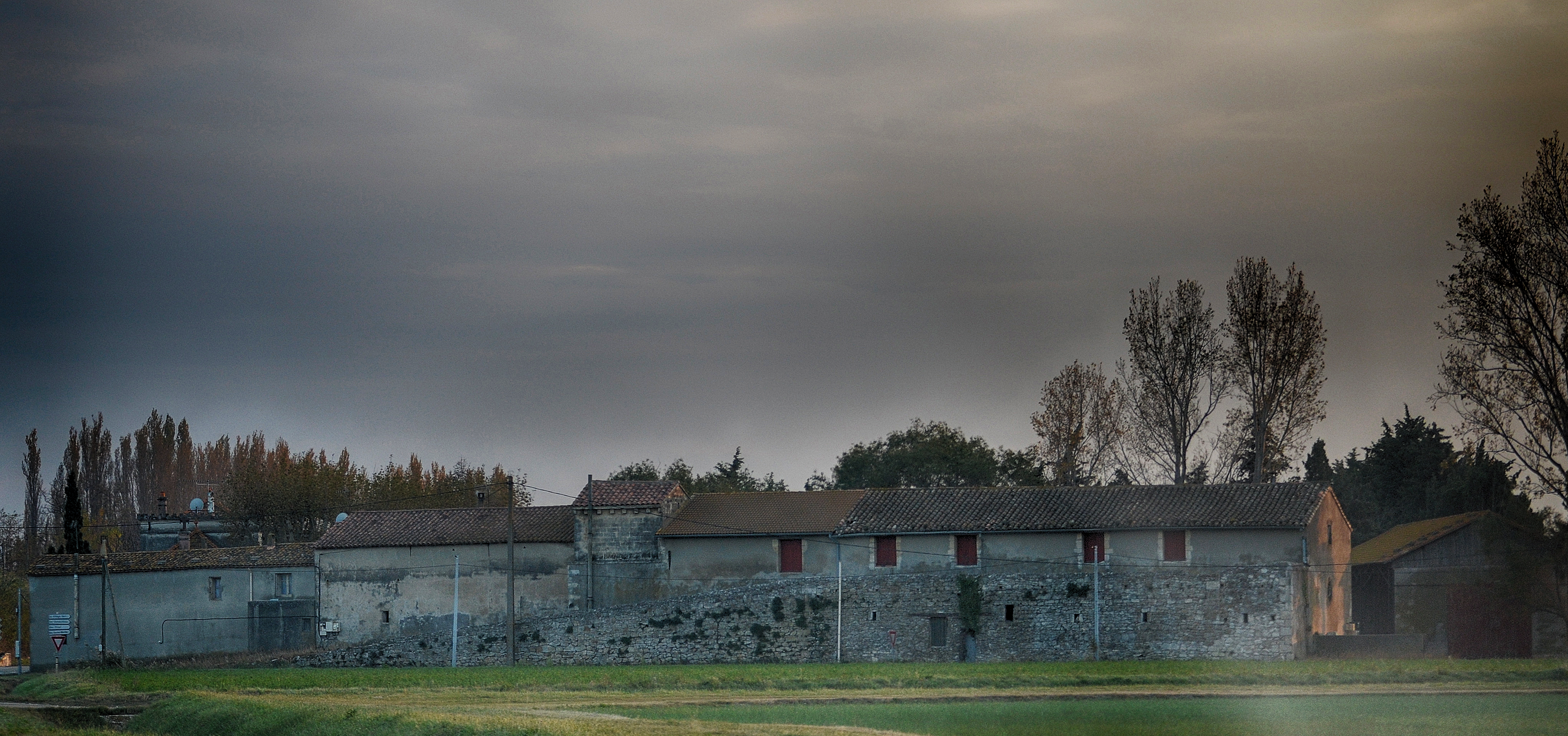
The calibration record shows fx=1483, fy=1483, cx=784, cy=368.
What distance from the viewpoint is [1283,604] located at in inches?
1788

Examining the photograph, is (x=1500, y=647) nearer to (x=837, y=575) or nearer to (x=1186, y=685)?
(x=1186, y=685)

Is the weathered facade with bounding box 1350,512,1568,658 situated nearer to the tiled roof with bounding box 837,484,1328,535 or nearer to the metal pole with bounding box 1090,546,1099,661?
the tiled roof with bounding box 837,484,1328,535

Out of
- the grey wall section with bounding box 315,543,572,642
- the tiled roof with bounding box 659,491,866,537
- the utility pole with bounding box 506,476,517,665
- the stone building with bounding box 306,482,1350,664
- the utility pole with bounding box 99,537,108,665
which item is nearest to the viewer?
the stone building with bounding box 306,482,1350,664

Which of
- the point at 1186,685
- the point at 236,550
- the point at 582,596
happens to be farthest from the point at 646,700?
the point at 236,550

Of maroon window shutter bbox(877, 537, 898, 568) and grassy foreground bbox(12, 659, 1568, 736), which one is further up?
maroon window shutter bbox(877, 537, 898, 568)

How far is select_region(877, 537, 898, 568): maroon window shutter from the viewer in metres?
51.6

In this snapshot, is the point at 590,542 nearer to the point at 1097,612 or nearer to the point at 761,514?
the point at 761,514

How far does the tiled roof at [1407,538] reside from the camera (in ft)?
155

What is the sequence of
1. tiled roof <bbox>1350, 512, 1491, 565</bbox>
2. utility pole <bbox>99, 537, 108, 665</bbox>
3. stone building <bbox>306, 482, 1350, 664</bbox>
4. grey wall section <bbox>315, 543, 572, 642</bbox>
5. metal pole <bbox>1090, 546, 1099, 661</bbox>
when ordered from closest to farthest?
stone building <bbox>306, 482, 1350, 664</bbox>
metal pole <bbox>1090, 546, 1099, 661</bbox>
tiled roof <bbox>1350, 512, 1491, 565</bbox>
utility pole <bbox>99, 537, 108, 665</bbox>
grey wall section <bbox>315, 543, 572, 642</bbox>

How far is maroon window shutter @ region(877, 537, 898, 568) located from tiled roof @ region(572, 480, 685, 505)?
883 centimetres

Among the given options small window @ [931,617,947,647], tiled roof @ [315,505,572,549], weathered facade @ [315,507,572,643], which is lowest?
small window @ [931,617,947,647]

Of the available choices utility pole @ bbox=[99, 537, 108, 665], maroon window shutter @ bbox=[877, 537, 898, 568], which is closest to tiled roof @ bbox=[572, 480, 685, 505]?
maroon window shutter @ bbox=[877, 537, 898, 568]

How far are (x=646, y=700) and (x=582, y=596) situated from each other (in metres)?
21.8

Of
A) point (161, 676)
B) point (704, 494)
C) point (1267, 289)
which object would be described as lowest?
point (161, 676)
